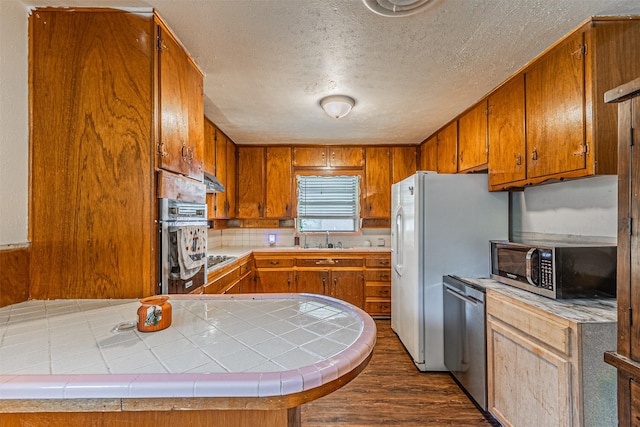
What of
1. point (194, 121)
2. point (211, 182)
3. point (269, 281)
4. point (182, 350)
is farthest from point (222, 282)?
point (182, 350)

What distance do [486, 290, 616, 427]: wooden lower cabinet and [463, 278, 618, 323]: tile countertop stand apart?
0.03 m

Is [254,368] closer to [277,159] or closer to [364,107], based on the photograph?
[364,107]

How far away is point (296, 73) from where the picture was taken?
201 cm

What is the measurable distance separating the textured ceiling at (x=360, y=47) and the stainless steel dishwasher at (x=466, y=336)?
1.47 meters

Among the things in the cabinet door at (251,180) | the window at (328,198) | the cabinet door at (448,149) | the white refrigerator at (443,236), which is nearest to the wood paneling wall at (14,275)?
the white refrigerator at (443,236)

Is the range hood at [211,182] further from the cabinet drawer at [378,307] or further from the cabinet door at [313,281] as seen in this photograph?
the cabinet drawer at [378,307]

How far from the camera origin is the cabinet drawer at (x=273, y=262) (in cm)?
367

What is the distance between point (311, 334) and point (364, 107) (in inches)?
85.7

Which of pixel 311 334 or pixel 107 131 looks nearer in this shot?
pixel 311 334

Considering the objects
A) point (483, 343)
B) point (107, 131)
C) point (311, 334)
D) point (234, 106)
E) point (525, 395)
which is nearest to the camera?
point (311, 334)

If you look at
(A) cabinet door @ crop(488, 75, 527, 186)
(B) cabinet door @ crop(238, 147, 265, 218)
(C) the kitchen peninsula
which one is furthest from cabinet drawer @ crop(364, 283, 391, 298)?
(C) the kitchen peninsula

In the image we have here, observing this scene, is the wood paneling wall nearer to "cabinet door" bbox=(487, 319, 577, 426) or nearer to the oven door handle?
"cabinet door" bbox=(487, 319, 577, 426)

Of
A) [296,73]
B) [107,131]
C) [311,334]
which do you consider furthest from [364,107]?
[311,334]

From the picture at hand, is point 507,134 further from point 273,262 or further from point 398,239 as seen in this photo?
point 273,262
